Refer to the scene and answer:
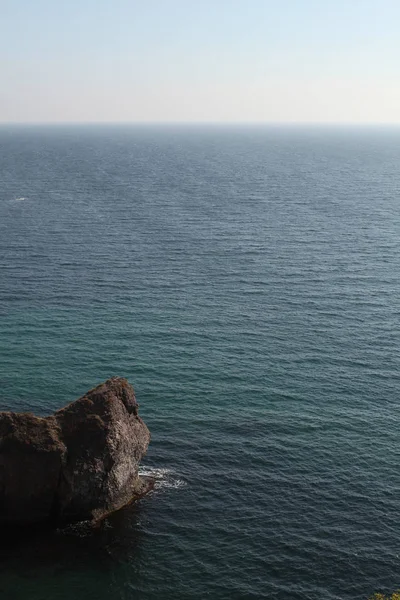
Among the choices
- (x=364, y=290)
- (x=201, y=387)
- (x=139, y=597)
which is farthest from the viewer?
(x=364, y=290)

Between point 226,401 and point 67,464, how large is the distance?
30.3 meters

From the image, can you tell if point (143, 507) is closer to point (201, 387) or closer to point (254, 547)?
point (254, 547)

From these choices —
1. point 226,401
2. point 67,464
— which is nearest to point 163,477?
point 67,464

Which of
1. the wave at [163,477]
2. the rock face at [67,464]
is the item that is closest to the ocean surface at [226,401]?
the wave at [163,477]

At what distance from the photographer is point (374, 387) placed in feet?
332

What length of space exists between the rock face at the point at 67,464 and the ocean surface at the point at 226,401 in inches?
110

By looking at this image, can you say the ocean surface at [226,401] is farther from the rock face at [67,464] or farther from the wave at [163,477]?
the rock face at [67,464]

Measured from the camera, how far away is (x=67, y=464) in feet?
236

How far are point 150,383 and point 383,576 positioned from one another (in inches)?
1797

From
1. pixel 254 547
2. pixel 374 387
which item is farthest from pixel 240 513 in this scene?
pixel 374 387

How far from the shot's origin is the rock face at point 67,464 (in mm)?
71062

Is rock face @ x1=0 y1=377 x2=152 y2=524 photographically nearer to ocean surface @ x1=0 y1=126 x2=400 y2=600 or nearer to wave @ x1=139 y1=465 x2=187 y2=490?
ocean surface @ x1=0 y1=126 x2=400 y2=600

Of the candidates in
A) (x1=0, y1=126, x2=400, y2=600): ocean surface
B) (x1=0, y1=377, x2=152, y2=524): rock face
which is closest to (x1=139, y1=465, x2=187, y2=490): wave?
(x1=0, y1=126, x2=400, y2=600): ocean surface

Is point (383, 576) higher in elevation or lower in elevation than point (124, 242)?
lower
